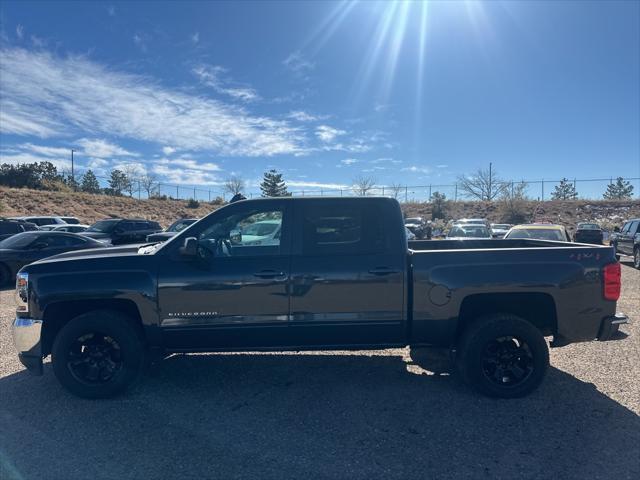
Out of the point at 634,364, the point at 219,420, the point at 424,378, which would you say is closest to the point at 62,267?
the point at 219,420

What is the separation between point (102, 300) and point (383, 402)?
2955 mm

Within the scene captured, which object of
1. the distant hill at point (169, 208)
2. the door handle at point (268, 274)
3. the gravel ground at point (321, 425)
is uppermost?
the distant hill at point (169, 208)

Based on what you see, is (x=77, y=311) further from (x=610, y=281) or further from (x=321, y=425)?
(x=610, y=281)

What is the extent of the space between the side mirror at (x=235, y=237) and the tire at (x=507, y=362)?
8.02ft

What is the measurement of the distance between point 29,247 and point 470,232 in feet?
51.7

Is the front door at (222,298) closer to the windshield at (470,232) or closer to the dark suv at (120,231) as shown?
the dark suv at (120,231)

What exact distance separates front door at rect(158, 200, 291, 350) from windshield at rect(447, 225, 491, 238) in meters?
15.3

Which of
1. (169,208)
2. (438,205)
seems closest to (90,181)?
(169,208)

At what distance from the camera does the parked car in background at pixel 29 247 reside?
1122 centimetres

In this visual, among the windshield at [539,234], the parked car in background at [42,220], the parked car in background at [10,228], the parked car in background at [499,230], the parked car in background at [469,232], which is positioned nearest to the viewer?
the windshield at [539,234]

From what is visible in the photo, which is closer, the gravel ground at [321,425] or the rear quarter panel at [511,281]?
the gravel ground at [321,425]

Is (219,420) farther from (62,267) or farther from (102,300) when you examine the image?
(62,267)

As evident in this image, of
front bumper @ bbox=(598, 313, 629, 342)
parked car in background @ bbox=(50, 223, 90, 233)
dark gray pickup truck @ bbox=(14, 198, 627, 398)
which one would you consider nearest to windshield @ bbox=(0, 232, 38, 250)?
parked car in background @ bbox=(50, 223, 90, 233)

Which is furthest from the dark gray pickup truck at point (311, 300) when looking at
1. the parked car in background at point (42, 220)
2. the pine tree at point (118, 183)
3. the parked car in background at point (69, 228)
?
the pine tree at point (118, 183)
